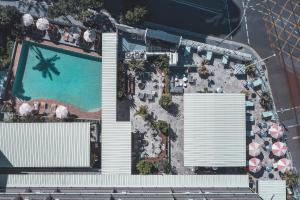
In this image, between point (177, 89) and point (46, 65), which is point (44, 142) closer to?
point (46, 65)

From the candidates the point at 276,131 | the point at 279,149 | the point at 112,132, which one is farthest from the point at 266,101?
the point at 112,132

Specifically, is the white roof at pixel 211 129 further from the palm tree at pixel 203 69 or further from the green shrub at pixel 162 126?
the palm tree at pixel 203 69

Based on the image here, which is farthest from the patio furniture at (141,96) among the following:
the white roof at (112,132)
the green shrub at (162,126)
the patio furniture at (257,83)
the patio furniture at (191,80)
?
the patio furniture at (257,83)

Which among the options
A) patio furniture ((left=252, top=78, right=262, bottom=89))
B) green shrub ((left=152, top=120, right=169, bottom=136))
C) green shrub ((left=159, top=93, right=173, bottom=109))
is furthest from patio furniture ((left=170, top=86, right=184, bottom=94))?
patio furniture ((left=252, top=78, right=262, bottom=89))

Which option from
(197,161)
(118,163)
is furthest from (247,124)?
(118,163)

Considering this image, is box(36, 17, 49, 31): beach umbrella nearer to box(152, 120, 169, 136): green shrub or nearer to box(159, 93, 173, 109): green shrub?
box(159, 93, 173, 109): green shrub

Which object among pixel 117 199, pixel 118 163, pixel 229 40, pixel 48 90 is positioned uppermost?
pixel 229 40

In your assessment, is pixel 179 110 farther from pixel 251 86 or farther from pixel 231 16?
pixel 231 16
